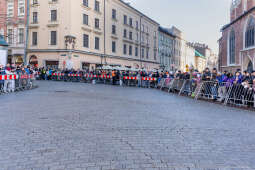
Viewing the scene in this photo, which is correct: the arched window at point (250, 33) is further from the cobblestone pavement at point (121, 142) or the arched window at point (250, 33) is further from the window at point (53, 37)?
the cobblestone pavement at point (121, 142)

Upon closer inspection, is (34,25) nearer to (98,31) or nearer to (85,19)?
(85,19)

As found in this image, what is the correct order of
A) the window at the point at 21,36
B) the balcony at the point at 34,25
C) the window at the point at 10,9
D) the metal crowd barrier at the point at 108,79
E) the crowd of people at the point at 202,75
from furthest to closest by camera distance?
the window at the point at 10,9
the window at the point at 21,36
the balcony at the point at 34,25
the metal crowd barrier at the point at 108,79
the crowd of people at the point at 202,75

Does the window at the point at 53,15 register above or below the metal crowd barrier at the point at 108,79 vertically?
above

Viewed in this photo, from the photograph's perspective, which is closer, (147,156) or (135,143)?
(147,156)

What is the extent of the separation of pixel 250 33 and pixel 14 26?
34.7m

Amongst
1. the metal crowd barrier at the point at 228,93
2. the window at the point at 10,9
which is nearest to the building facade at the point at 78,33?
the window at the point at 10,9

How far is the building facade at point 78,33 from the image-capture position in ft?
104

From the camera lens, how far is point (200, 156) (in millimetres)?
4078

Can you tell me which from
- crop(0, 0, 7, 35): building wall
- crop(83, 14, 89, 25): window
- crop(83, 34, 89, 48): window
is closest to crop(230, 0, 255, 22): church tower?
crop(83, 14, 89, 25): window

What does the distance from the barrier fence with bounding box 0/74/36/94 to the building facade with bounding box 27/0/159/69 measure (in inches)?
564

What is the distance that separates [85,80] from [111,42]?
1398cm

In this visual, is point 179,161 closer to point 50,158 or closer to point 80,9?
point 50,158

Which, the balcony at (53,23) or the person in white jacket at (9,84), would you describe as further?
the balcony at (53,23)

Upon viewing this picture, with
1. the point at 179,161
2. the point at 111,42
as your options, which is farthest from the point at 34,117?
the point at 111,42
